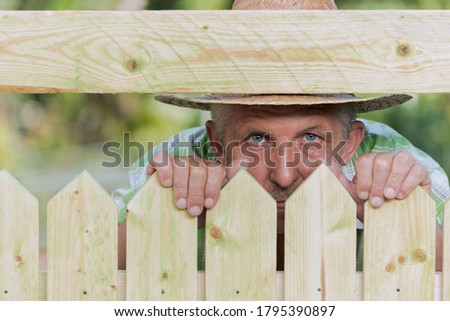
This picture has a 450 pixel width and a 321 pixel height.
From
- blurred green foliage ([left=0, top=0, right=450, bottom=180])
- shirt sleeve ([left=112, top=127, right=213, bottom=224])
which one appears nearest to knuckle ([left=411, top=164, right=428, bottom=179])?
shirt sleeve ([left=112, top=127, right=213, bottom=224])

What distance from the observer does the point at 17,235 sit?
2.55 m

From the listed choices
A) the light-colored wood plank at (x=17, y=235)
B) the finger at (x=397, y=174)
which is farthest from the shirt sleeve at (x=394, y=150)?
the light-colored wood plank at (x=17, y=235)

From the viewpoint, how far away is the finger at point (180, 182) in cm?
248

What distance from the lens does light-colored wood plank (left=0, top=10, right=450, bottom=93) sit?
7.95ft

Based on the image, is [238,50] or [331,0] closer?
[238,50]

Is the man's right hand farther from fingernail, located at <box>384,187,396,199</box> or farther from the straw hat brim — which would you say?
fingernail, located at <box>384,187,396,199</box>

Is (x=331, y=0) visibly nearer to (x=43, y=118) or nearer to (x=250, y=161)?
(x=250, y=161)

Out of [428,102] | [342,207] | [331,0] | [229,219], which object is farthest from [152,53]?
[428,102]

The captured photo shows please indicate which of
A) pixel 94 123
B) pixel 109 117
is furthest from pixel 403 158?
pixel 94 123

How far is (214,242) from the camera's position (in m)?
2.54

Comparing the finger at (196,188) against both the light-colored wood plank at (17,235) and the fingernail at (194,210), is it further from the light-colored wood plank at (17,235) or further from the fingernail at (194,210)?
the light-colored wood plank at (17,235)

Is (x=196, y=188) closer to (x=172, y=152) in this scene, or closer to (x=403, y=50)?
(x=403, y=50)

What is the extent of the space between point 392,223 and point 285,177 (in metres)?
0.39

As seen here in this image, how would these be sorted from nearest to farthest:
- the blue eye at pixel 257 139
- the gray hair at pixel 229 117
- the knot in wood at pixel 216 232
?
the knot in wood at pixel 216 232
the blue eye at pixel 257 139
the gray hair at pixel 229 117
